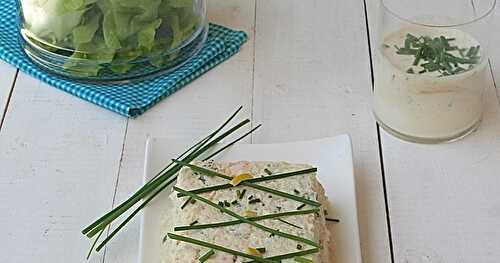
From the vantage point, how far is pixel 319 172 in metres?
1.13

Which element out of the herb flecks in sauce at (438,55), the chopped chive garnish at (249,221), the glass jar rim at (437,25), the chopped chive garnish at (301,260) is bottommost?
the chopped chive garnish at (301,260)

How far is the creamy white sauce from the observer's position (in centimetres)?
115

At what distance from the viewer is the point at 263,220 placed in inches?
38.2

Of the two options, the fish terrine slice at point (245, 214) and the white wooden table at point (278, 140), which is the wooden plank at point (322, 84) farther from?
the fish terrine slice at point (245, 214)

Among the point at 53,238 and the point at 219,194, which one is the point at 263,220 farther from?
the point at 53,238

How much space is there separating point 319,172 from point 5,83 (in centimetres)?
52

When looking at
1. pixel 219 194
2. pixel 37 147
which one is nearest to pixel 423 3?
pixel 219 194

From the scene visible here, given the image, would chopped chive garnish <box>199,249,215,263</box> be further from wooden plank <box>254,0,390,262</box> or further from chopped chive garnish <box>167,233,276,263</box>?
wooden plank <box>254,0,390,262</box>

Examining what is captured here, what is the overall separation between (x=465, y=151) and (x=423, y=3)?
23 centimetres

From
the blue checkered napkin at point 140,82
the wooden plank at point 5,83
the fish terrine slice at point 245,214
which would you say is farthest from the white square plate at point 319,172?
the wooden plank at point 5,83

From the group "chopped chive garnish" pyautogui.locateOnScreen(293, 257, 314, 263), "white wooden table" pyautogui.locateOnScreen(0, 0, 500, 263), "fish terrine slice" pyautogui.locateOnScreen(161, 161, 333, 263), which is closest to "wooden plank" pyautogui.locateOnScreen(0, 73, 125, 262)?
"white wooden table" pyautogui.locateOnScreen(0, 0, 500, 263)

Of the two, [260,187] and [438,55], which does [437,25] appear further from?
[260,187]

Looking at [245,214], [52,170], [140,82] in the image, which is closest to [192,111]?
[140,82]

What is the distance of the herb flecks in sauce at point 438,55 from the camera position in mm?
1161
